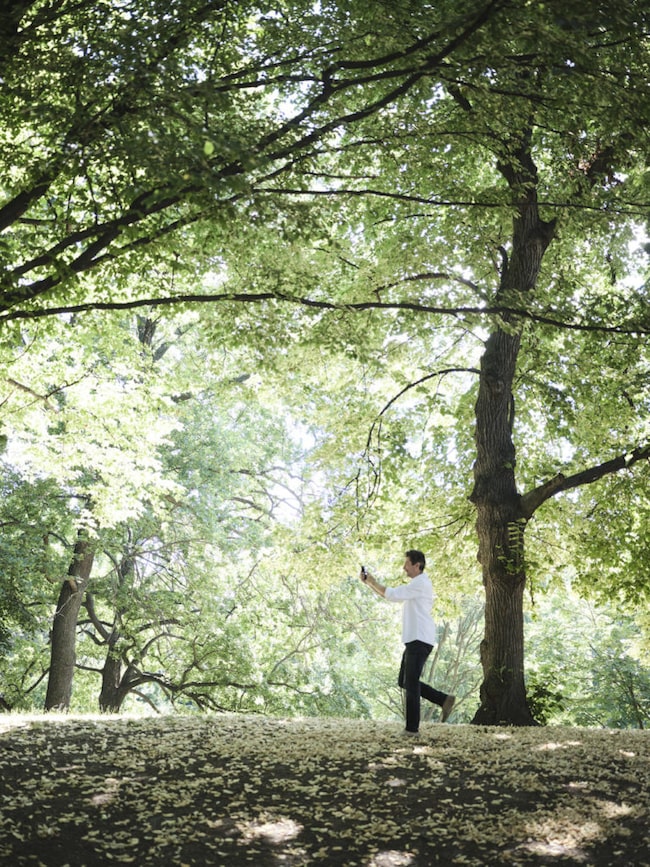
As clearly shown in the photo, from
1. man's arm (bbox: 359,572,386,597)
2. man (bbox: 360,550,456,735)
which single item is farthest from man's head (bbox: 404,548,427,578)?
man's arm (bbox: 359,572,386,597)

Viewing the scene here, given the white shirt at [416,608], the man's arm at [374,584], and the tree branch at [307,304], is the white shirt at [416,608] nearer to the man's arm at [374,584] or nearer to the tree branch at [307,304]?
the man's arm at [374,584]

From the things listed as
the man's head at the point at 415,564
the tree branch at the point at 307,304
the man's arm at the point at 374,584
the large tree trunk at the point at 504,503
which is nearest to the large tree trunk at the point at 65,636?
the large tree trunk at the point at 504,503

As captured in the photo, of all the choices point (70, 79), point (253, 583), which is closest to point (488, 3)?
point (70, 79)

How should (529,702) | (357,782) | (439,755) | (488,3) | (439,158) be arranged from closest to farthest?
(488,3) < (357,782) < (439,755) < (439,158) < (529,702)

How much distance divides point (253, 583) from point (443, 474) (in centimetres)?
738

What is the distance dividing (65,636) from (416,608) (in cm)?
1121

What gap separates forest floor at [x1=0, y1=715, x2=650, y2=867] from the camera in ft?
15.3

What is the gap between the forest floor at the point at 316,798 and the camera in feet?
15.3

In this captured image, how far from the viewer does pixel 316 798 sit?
5.64 metres

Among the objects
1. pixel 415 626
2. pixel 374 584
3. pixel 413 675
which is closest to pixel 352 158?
pixel 374 584

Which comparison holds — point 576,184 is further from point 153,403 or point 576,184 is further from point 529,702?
point 153,403

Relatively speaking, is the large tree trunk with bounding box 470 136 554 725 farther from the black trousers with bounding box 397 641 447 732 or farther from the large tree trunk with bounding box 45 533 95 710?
the large tree trunk with bounding box 45 533 95 710

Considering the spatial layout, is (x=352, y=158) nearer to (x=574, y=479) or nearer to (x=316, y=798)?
(x=574, y=479)

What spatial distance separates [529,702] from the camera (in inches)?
420
